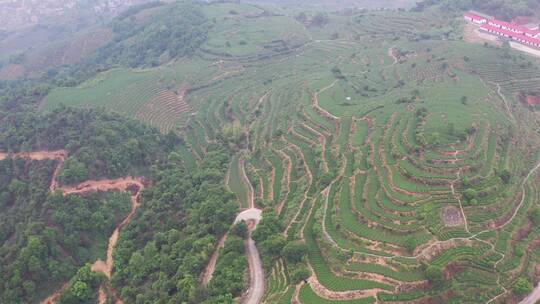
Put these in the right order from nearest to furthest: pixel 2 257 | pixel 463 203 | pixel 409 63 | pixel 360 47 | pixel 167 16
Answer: pixel 463 203 < pixel 2 257 < pixel 409 63 < pixel 360 47 < pixel 167 16

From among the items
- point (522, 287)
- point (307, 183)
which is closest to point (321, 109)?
point (307, 183)

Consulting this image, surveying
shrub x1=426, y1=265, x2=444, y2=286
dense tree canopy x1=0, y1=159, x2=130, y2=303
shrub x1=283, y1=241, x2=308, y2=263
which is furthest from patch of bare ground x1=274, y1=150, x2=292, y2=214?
dense tree canopy x1=0, y1=159, x2=130, y2=303

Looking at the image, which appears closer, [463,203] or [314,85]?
[463,203]

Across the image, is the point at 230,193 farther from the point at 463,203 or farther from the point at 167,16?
the point at 167,16

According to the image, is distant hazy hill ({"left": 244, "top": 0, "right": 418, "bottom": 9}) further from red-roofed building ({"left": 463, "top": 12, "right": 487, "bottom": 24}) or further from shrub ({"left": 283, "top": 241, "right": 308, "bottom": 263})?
shrub ({"left": 283, "top": 241, "right": 308, "bottom": 263})

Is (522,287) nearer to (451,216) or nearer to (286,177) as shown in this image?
(451,216)

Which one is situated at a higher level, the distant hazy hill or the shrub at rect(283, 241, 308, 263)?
Result: the shrub at rect(283, 241, 308, 263)

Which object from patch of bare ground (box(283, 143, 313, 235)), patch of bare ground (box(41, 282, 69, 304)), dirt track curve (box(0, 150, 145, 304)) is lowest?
patch of bare ground (box(41, 282, 69, 304))

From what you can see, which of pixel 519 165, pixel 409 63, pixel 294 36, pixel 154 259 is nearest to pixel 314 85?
pixel 409 63
